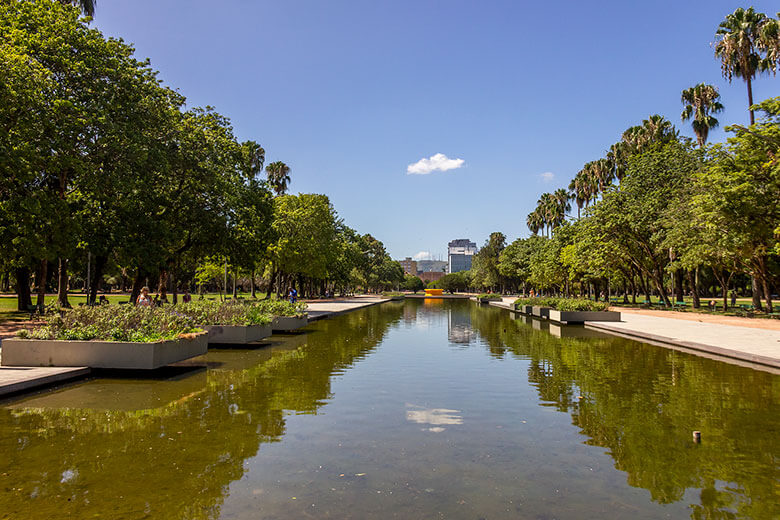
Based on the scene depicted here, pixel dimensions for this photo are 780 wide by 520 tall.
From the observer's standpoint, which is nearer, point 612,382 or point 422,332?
point 612,382

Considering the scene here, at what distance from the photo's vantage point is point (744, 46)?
3566 centimetres

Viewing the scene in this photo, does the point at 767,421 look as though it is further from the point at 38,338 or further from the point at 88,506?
the point at 38,338

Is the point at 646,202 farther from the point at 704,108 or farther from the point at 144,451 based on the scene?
the point at 144,451

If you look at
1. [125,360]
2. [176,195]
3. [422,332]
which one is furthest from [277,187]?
[125,360]

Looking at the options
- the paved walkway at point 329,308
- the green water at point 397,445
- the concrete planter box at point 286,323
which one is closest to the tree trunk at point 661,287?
the paved walkway at point 329,308

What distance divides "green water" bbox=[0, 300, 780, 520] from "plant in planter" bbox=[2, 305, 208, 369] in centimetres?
67

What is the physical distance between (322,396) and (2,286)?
91.6 m

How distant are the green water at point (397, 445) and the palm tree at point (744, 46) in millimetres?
32774

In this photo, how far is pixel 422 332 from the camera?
83.2 ft

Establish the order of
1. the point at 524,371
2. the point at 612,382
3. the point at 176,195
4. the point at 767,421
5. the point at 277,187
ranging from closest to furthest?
1. the point at 767,421
2. the point at 612,382
3. the point at 524,371
4. the point at 176,195
5. the point at 277,187

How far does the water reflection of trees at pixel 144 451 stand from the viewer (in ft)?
16.3

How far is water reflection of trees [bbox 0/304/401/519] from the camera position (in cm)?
496

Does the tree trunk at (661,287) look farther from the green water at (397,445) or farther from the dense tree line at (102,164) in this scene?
the green water at (397,445)

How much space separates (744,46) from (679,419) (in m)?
38.2
